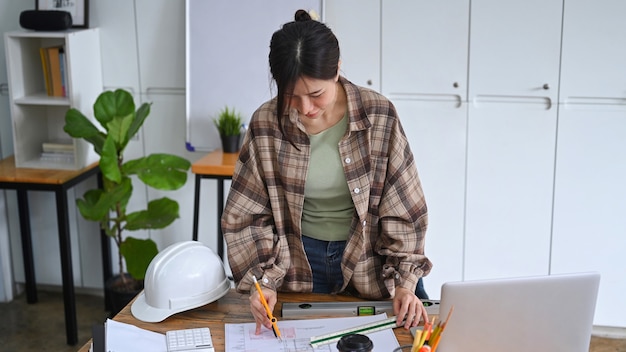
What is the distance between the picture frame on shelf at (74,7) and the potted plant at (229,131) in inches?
33.3

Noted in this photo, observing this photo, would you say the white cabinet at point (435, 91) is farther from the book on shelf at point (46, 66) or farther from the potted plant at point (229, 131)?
the book on shelf at point (46, 66)

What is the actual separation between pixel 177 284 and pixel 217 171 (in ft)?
4.73

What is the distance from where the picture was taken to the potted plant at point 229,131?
3561 mm

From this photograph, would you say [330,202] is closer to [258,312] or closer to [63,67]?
[258,312]

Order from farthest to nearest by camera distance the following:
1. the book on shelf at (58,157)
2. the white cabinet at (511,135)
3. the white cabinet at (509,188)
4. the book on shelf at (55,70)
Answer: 1. the book on shelf at (58,157)
2. the book on shelf at (55,70)
3. the white cabinet at (509,188)
4. the white cabinet at (511,135)

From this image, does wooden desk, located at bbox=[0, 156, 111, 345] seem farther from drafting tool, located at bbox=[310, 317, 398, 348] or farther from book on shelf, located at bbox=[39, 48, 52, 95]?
drafting tool, located at bbox=[310, 317, 398, 348]

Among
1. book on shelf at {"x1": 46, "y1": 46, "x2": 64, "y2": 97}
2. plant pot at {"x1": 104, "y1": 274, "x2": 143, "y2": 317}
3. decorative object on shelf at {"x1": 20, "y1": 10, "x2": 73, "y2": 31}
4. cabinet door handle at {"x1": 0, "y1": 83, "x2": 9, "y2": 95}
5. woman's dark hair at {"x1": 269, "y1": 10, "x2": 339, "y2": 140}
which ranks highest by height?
decorative object on shelf at {"x1": 20, "y1": 10, "x2": 73, "y2": 31}

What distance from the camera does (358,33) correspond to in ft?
11.7

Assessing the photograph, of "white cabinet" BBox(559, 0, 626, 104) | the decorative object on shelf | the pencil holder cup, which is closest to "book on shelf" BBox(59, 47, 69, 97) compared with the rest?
the decorative object on shelf

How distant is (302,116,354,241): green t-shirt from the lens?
204 cm

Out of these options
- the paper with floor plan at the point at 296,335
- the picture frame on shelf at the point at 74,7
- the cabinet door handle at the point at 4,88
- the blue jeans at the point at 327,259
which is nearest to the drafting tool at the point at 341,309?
the paper with floor plan at the point at 296,335

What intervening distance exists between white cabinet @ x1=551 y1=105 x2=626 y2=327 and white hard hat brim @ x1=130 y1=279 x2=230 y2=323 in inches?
84.5

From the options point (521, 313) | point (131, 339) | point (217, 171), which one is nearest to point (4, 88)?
point (217, 171)

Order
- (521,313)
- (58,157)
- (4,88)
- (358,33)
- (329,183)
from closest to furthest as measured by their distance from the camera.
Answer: (521,313) < (329,183) < (358,33) < (58,157) < (4,88)
